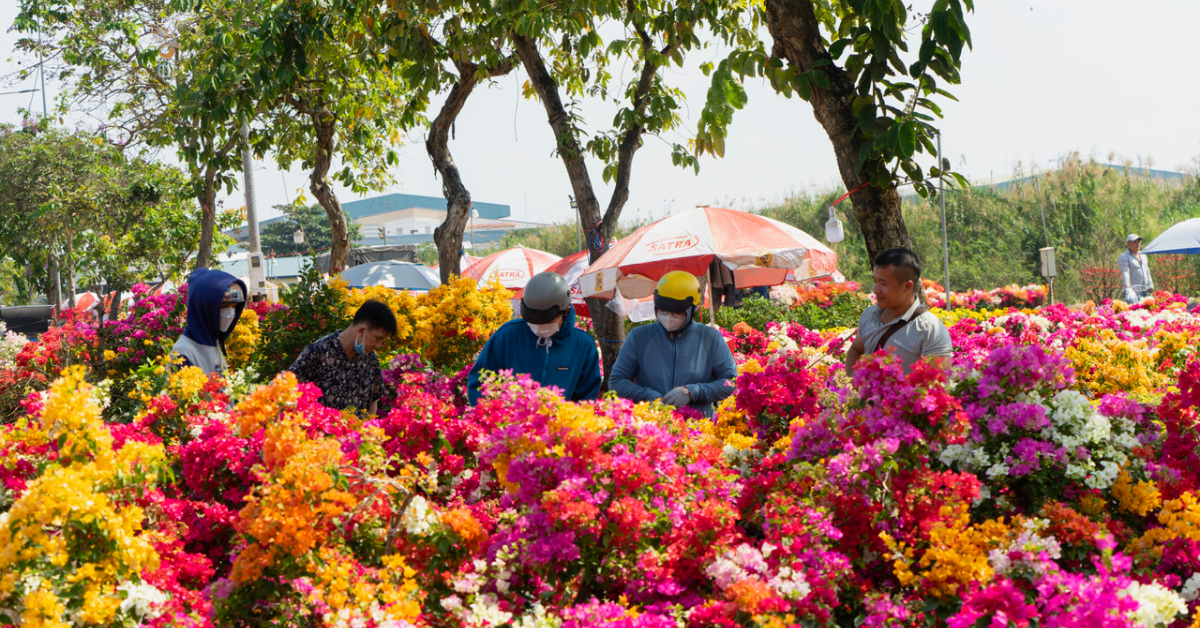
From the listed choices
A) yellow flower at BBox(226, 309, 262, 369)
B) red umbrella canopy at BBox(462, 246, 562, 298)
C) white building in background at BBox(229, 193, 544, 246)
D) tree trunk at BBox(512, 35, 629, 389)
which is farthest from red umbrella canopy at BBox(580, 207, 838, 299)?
white building in background at BBox(229, 193, 544, 246)

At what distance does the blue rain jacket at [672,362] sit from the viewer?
4059mm

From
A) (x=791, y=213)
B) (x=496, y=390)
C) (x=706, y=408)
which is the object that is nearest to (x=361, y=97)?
(x=706, y=408)

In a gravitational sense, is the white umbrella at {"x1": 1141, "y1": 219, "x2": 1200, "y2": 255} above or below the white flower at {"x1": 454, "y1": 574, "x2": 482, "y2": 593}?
above

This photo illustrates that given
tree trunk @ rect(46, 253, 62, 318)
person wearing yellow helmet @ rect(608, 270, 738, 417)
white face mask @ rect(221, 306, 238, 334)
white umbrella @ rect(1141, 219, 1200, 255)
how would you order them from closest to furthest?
person wearing yellow helmet @ rect(608, 270, 738, 417), white face mask @ rect(221, 306, 238, 334), white umbrella @ rect(1141, 219, 1200, 255), tree trunk @ rect(46, 253, 62, 318)

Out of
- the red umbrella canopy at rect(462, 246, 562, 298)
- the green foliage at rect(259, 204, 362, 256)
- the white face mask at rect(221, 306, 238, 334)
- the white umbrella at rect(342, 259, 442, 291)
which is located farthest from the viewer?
the green foliage at rect(259, 204, 362, 256)

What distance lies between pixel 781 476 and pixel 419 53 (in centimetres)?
484

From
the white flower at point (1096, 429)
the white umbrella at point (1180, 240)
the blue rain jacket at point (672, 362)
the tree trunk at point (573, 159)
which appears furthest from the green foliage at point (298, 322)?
the white umbrella at point (1180, 240)

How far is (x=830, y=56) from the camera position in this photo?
141 inches

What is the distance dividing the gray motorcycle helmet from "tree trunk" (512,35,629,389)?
262 cm

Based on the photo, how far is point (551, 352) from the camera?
394 centimetres

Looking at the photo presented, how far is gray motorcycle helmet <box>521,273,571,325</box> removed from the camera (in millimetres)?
3754

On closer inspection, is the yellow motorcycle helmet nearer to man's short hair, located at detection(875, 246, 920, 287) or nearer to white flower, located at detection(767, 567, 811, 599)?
man's short hair, located at detection(875, 246, 920, 287)

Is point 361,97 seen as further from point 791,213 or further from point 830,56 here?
point 791,213

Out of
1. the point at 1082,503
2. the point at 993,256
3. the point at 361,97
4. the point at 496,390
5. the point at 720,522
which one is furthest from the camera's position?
the point at 993,256
